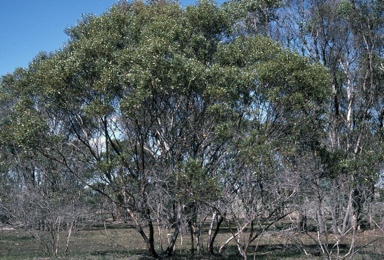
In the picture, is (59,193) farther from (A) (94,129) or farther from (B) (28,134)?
(B) (28,134)

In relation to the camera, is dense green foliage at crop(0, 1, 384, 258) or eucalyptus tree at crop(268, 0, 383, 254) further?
eucalyptus tree at crop(268, 0, 383, 254)

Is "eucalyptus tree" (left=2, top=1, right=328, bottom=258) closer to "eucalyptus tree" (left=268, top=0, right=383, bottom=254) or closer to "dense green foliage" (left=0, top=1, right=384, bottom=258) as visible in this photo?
"dense green foliage" (left=0, top=1, right=384, bottom=258)

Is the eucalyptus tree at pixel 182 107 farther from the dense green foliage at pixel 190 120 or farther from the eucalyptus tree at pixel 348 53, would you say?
the eucalyptus tree at pixel 348 53

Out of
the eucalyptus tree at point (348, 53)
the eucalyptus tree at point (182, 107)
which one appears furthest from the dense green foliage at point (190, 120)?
the eucalyptus tree at point (348, 53)

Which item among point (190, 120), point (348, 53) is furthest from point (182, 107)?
point (348, 53)

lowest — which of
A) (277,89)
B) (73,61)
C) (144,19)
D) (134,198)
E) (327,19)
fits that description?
(134,198)

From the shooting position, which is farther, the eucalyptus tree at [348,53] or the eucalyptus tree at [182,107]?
the eucalyptus tree at [348,53]

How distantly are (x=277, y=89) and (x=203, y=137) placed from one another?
2601 millimetres

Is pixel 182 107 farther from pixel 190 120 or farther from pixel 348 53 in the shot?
pixel 348 53

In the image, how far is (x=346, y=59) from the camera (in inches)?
1018

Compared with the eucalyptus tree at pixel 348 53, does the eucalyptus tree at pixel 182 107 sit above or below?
below

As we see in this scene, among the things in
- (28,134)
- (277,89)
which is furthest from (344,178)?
(28,134)

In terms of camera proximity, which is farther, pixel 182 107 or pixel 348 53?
pixel 348 53

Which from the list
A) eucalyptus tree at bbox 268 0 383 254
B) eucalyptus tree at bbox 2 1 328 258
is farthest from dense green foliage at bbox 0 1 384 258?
eucalyptus tree at bbox 268 0 383 254
